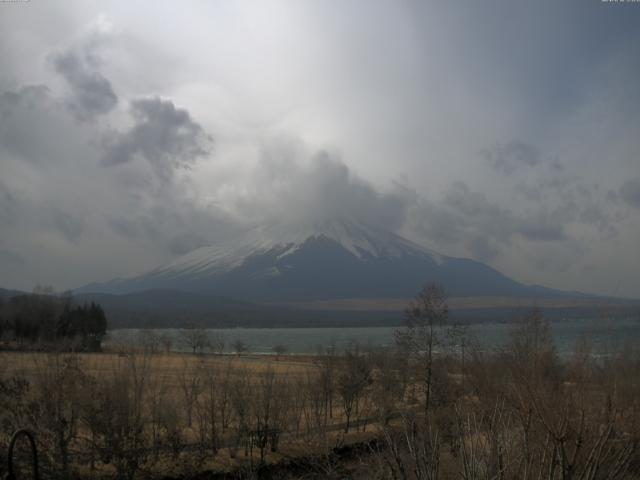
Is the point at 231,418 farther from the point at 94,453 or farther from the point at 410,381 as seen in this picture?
the point at 410,381

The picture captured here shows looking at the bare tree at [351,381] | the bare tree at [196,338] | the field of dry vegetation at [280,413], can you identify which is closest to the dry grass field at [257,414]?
the field of dry vegetation at [280,413]

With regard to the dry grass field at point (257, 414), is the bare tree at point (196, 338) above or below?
below

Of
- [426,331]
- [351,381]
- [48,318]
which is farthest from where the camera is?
[48,318]

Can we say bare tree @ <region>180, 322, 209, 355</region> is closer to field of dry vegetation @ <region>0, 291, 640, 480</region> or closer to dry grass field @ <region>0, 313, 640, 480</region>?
field of dry vegetation @ <region>0, 291, 640, 480</region>

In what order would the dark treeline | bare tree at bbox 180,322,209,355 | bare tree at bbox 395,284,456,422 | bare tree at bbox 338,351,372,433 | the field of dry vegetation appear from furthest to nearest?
bare tree at bbox 180,322,209,355, the dark treeline, bare tree at bbox 338,351,372,433, bare tree at bbox 395,284,456,422, the field of dry vegetation

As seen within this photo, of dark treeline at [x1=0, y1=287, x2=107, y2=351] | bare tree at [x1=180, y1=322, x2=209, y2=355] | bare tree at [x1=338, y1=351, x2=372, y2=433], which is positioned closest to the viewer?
bare tree at [x1=338, y1=351, x2=372, y2=433]

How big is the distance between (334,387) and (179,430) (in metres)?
14.3

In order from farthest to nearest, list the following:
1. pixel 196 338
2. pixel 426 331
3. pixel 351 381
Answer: pixel 196 338
pixel 351 381
pixel 426 331

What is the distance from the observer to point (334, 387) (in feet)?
123

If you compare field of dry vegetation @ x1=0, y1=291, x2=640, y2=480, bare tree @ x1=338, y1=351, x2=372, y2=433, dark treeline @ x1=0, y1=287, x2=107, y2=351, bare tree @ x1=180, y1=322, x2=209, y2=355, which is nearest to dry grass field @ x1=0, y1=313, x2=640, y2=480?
field of dry vegetation @ x1=0, y1=291, x2=640, y2=480

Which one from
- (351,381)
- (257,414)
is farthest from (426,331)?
(257,414)

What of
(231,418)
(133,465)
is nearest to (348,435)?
(231,418)

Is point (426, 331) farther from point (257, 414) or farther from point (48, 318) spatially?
point (48, 318)

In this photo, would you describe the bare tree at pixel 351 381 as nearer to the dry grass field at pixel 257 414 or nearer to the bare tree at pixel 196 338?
the dry grass field at pixel 257 414
